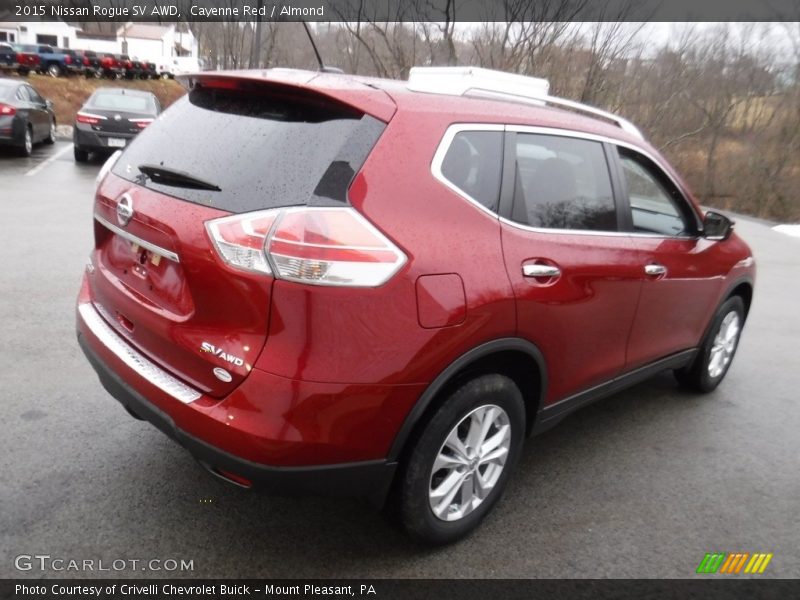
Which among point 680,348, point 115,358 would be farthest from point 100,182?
point 680,348

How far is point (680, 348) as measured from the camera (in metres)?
3.96

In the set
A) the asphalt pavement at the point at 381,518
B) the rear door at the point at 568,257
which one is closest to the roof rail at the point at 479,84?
the rear door at the point at 568,257

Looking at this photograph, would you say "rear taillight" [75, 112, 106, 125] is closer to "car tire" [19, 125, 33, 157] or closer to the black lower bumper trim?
"car tire" [19, 125, 33, 157]

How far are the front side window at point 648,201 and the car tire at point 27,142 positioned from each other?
12972mm

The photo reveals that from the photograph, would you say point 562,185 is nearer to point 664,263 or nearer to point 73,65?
point 664,263

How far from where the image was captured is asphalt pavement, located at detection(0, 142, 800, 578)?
2.54m

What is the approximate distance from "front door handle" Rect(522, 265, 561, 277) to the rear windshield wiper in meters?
1.20

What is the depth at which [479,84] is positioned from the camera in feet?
9.18

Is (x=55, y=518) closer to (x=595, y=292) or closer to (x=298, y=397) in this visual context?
(x=298, y=397)

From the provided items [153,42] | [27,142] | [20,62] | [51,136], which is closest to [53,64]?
[20,62]

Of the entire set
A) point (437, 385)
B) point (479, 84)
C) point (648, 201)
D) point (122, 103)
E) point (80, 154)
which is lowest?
point (80, 154)

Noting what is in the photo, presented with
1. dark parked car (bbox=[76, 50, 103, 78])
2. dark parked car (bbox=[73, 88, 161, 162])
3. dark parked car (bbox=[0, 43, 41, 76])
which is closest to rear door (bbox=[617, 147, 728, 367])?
dark parked car (bbox=[73, 88, 161, 162])

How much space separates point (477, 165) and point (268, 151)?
0.80 m

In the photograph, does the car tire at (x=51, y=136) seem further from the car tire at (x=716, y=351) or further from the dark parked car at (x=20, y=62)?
the dark parked car at (x=20, y=62)
